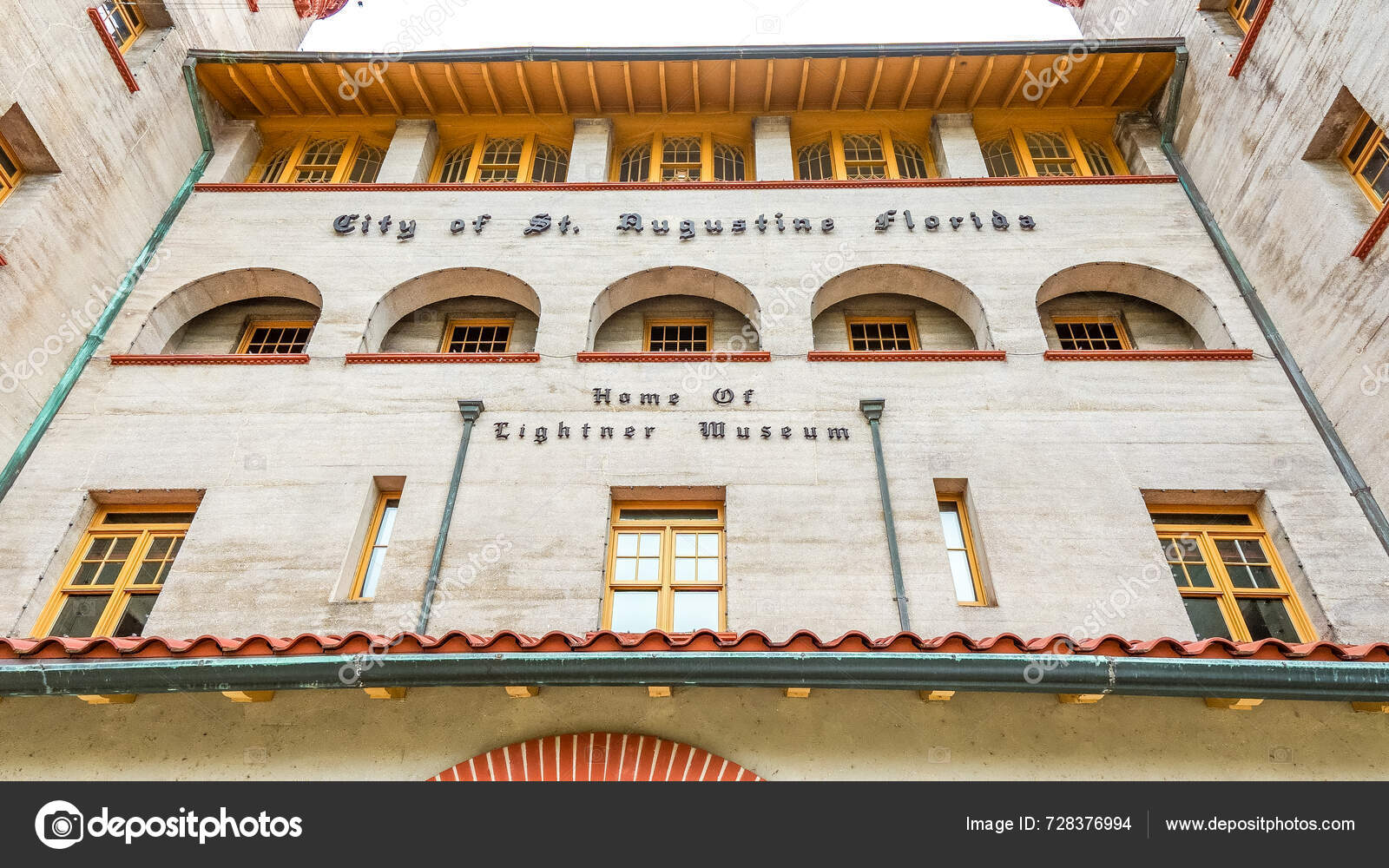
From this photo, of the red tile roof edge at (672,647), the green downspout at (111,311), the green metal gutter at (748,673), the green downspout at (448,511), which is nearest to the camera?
the green metal gutter at (748,673)

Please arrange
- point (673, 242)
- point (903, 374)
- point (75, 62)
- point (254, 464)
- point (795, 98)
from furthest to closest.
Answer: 1. point (795, 98)
2. point (673, 242)
3. point (75, 62)
4. point (903, 374)
5. point (254, 464)

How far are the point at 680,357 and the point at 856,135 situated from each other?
7.30 m

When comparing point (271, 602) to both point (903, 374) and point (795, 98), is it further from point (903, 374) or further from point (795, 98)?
point (795, 98)

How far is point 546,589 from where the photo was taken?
30.9 feet

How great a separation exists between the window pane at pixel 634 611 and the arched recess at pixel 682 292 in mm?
4529

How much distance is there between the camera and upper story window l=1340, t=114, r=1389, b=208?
36.3ft

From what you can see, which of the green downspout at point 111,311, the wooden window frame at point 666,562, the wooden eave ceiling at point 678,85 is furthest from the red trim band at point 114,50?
the wooden window frame at point 666,562

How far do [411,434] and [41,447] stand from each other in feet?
15.4

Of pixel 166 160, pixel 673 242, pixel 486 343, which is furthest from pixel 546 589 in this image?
pixel 166 160

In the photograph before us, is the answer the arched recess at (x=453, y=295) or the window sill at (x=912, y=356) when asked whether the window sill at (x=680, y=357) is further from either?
the arched recess at (x=453, y=295)

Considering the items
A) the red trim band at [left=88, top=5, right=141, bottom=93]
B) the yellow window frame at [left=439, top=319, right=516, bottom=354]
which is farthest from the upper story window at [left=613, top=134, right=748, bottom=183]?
the red trim band at [left=88, top=5, right=141, bottom=93]

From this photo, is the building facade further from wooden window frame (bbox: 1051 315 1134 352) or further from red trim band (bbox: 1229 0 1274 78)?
red trim band (bbox: 1229 0 1274 78)

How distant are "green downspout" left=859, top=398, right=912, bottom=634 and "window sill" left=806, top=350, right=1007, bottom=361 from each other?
0.86m

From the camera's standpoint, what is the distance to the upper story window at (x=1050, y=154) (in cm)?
1559
